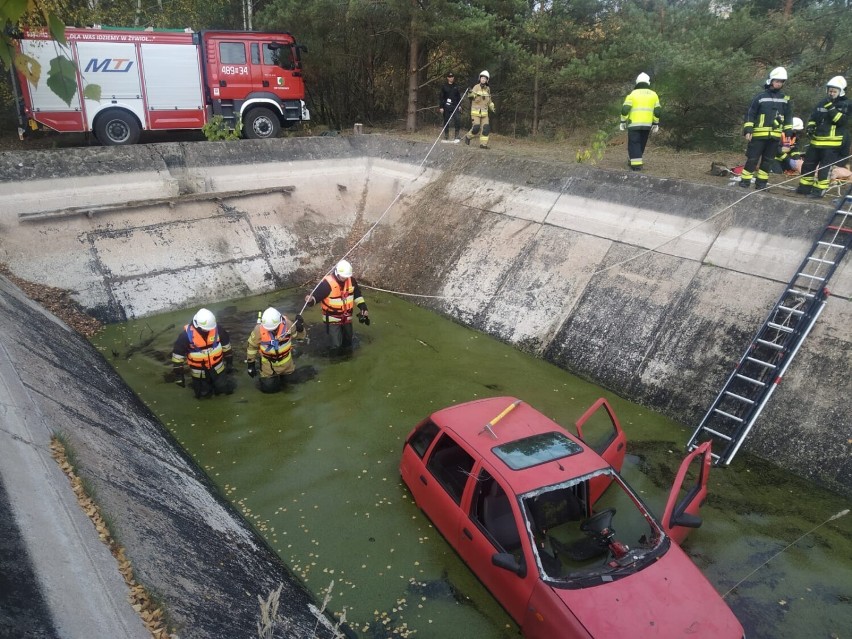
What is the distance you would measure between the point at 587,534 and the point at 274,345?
4.93m

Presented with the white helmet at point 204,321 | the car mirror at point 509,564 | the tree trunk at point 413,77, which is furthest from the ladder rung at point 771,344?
the tree trunk at point 413,77

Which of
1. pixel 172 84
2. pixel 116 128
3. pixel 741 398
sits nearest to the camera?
pixel 741 398

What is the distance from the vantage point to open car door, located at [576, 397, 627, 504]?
204 inches

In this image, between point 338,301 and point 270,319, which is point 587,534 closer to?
point 270,319

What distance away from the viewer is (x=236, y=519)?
5633 mm

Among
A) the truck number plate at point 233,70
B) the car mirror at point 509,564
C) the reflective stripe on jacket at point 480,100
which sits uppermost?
the truck number plate at point 233,70

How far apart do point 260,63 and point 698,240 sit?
1183cm

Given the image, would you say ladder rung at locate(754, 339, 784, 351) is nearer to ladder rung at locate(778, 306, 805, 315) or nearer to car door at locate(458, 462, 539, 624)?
ladder rung at locate(778, 306, 805, 315)

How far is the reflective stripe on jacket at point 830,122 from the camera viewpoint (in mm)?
8719

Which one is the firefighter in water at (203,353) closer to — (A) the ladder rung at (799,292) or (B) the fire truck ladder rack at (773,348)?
(B) the fire truck ladder rack at (773,348)

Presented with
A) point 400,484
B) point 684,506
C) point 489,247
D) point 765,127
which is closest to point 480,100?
point 489,247

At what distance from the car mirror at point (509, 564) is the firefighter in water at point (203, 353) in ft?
16.6

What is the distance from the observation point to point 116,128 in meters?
13.8

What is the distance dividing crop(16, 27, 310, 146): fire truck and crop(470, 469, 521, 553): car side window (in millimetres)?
12385
